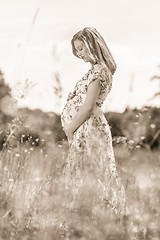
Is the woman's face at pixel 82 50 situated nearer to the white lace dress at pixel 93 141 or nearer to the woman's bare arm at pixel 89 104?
the white lace dress at pixel 93 141

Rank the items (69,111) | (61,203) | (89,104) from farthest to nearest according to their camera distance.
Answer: (69,111), (89,104), (61,203)

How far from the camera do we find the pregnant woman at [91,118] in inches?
147

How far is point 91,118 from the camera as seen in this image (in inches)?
152

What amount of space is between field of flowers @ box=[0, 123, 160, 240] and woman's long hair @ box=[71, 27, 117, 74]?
771mm

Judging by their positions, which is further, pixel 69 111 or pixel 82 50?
pixel 69 111

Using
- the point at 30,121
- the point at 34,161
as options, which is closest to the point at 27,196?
the point at 34,161

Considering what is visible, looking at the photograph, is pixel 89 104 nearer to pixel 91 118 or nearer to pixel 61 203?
pixel 91 118

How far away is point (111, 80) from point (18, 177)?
1241 mm

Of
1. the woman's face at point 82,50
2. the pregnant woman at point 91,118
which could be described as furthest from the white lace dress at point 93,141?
the woman's face at point 82,50

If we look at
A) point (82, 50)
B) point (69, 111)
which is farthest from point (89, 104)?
point (82, 50)

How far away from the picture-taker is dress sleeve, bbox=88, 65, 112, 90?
374 centimetres

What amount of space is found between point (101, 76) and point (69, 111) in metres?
0.46

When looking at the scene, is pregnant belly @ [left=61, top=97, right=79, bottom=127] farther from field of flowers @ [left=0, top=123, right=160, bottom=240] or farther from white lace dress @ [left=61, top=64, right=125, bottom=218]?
field of flowers @ [left=0, top=123, right=160, bottom=240]

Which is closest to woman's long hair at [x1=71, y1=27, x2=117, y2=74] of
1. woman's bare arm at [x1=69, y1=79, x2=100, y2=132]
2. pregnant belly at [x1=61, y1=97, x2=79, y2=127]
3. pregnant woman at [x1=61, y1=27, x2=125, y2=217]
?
pregnant woman at [x1=61, y1=27, x2=125, y2=217]
